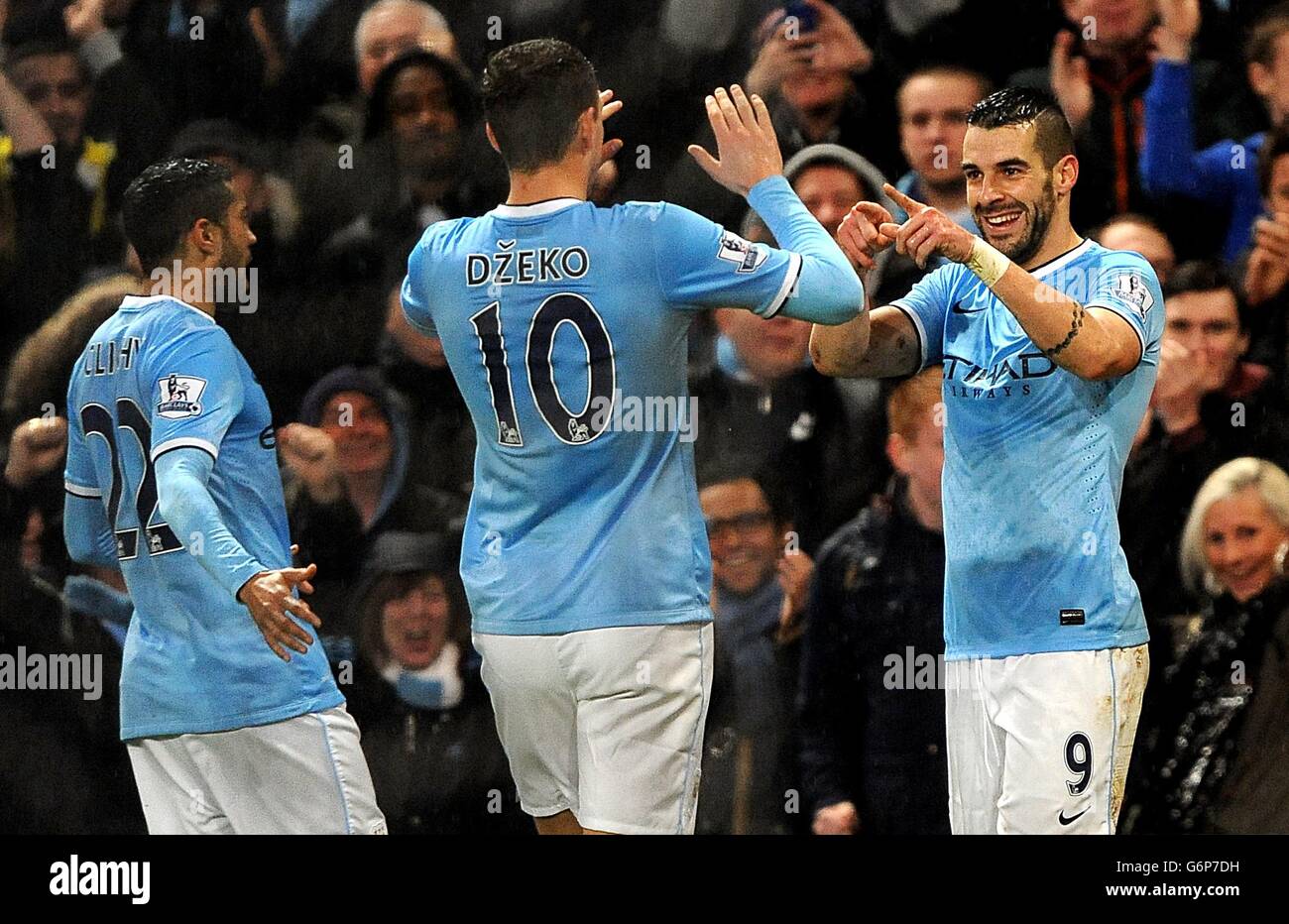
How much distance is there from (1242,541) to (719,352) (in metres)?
1.56

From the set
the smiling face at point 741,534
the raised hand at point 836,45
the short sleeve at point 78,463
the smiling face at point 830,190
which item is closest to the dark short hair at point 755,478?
the smiling face at point 741,534

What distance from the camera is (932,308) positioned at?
4395 mm

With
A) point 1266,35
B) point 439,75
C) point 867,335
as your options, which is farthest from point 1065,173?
point 439,75

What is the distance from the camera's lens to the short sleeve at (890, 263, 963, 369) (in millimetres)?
4379

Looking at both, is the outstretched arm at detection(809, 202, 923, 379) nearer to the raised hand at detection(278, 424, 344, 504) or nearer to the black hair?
the black hair

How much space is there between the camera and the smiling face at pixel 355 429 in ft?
17.3

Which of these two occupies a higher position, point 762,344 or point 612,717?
point 762,344

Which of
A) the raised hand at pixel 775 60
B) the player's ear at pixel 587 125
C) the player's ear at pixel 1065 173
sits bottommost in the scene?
the player's ear at pixel 1065 173

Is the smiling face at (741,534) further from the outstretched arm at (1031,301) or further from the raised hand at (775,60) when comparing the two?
the outstretched arm at (1031,301)

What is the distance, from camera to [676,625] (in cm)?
396

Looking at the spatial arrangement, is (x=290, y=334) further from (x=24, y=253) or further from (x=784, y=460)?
(x=784, y=460)

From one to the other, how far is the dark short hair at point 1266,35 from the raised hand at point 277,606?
3.04 meters

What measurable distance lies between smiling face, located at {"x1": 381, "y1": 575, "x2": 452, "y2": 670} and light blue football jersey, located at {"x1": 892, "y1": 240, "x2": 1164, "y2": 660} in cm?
163

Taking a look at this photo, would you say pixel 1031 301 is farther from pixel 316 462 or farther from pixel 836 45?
pixel 316 462
